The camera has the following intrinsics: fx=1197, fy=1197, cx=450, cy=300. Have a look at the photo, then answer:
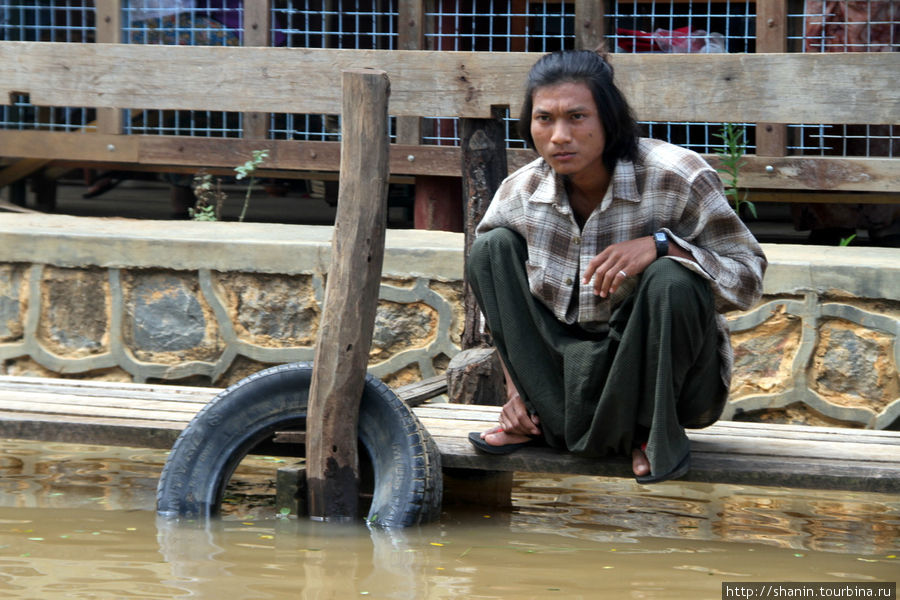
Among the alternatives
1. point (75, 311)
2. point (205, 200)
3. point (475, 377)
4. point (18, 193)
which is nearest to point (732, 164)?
point (475, 377)

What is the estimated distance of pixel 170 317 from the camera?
5.20 m

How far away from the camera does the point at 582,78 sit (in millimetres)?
3270

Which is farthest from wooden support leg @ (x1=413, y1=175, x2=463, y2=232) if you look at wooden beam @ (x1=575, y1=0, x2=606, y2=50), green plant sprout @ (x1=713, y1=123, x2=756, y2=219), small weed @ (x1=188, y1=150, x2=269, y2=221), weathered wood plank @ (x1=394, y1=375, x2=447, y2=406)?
weathered wood plank @ (x1=394, y1=375, x2=447, y2=406)

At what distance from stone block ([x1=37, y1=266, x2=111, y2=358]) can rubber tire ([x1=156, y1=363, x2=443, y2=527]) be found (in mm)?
1675

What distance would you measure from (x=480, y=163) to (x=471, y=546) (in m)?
1.43

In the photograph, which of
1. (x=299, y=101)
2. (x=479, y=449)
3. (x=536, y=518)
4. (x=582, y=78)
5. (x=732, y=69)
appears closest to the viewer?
(x=582, y=78)

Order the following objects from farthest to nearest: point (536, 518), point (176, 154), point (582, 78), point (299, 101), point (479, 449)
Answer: point (176, 154)
point (299, 101)
point (536, 518)
point (479, 449)
point (582, 78)

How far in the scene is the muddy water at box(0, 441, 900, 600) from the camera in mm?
3178

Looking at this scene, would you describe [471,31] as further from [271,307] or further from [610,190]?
[610,190]

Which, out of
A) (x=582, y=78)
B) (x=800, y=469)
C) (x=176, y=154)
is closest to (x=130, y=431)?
(x=582, y=78)

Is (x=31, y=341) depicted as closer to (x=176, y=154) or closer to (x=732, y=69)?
(x=176, y=154)

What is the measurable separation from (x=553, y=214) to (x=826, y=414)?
178 cm

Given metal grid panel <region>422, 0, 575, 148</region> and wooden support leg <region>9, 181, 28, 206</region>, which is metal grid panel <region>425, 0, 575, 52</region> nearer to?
metal grid panel <region>422, 0, 575, 148</region>

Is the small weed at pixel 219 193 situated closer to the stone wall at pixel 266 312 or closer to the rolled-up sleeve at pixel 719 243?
the stone wall at pixel 266 312
